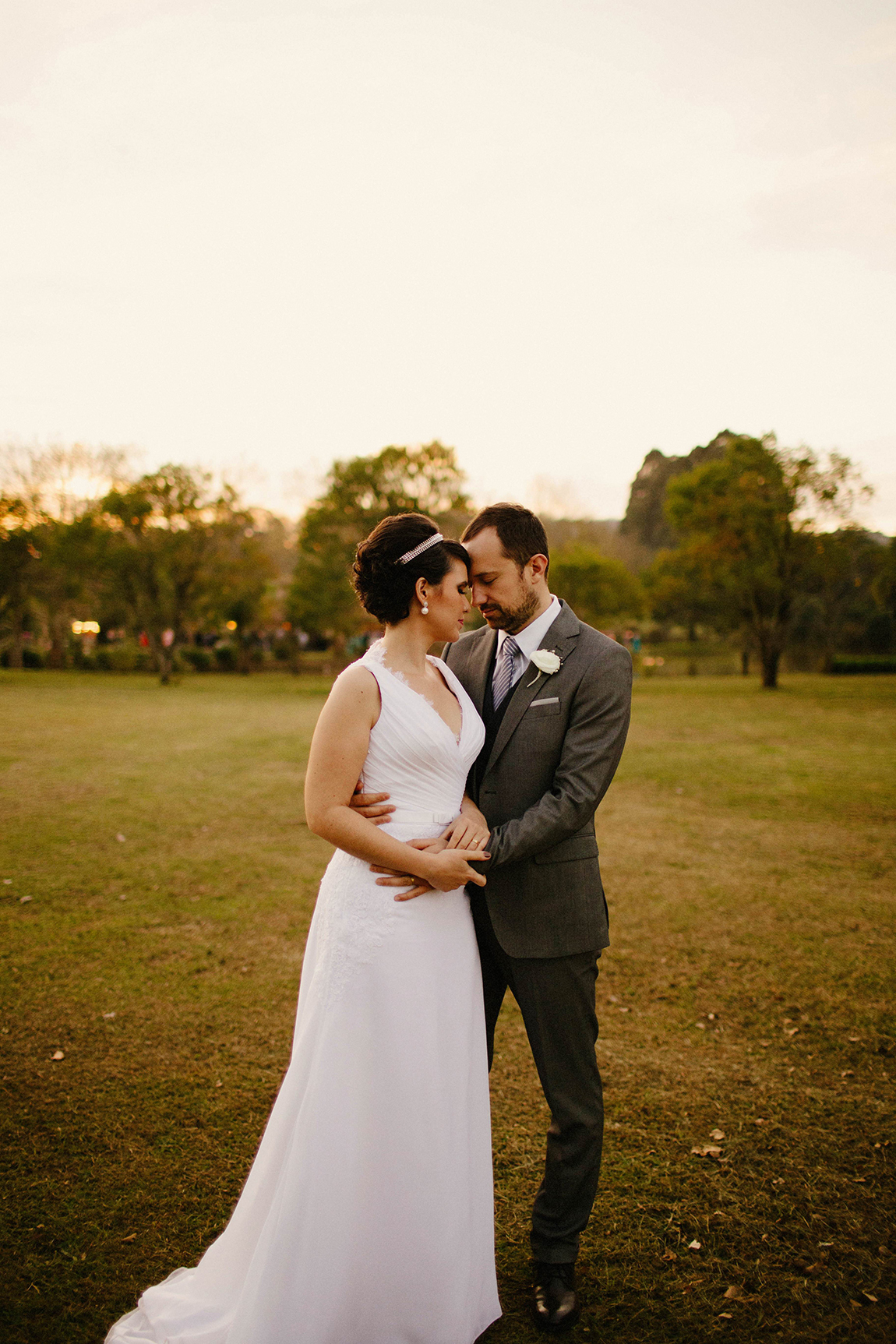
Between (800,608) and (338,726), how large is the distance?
48.0 meters

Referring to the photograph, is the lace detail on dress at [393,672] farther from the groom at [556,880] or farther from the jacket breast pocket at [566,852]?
the jacket breast pocket at [566,852]

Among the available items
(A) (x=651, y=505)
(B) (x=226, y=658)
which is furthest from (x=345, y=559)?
(A) (x=651, y=505)

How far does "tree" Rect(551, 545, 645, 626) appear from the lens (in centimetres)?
3469

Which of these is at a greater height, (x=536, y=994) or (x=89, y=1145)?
(x=536, y=994)

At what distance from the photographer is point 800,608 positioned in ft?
149

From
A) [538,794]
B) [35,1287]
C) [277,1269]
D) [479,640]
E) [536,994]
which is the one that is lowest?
[35,1287]

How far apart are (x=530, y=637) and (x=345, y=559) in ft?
86.9

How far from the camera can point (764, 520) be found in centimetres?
2775

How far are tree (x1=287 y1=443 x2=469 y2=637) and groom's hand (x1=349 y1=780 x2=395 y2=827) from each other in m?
25.9

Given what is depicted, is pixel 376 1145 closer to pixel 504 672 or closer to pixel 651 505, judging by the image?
pixel 504 672

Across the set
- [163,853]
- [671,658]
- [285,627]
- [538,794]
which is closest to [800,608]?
[671,658]

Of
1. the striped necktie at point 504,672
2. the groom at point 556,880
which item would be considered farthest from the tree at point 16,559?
the groom at point 556,880

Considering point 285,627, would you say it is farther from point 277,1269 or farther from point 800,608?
point 277,1269

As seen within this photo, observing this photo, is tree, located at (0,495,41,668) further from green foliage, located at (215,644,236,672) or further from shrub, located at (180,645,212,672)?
green foliage, located at (215,644,236,672)
